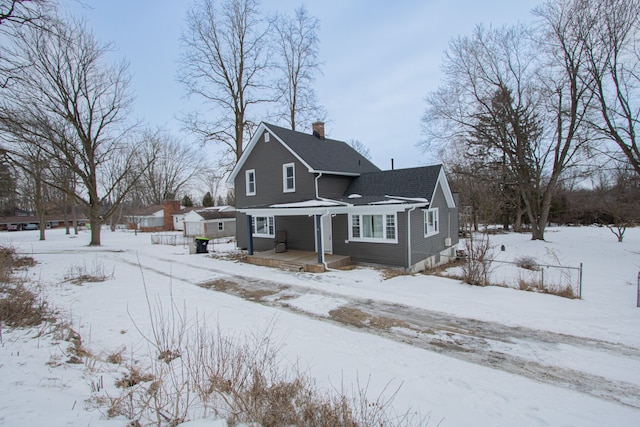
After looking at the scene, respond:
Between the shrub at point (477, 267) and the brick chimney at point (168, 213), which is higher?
the brick chimney at point (168, 213)

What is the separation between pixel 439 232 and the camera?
17.2 meters

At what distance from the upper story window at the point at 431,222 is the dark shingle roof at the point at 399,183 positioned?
48.6 inches

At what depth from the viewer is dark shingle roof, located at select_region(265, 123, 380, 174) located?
15.4 metres

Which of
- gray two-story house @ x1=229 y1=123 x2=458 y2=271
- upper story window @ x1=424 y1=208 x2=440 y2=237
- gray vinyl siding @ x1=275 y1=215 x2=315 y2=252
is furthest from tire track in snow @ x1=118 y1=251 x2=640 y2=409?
upper story window @ x1=424 y1=208 x2=440 y2=237

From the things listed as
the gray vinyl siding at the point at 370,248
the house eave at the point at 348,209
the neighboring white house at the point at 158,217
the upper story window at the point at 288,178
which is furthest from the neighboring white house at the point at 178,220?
the gray vinyl siding at the point at 370,248

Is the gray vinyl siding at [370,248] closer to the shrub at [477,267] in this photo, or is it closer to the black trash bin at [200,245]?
the shrub at [477,267]

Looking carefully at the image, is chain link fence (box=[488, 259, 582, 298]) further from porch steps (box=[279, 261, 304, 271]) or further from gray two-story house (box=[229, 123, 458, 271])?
porch steps (box=[279, 261, 304, 271])

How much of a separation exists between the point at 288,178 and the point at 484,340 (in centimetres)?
1217

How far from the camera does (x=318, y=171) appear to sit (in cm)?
1452

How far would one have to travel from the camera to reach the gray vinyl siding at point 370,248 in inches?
496

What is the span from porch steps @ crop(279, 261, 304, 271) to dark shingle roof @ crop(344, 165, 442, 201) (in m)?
5.16

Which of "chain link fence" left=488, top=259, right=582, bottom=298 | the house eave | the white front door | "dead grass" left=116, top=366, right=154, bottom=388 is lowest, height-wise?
"chain link fence" left=488, top=259, right=582, bottom=298

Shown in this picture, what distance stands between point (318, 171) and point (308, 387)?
36.8ft

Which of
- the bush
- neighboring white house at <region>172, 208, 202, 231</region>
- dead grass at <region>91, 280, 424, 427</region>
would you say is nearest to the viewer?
dead grass at <region>91, 280, 424, 427</region>
